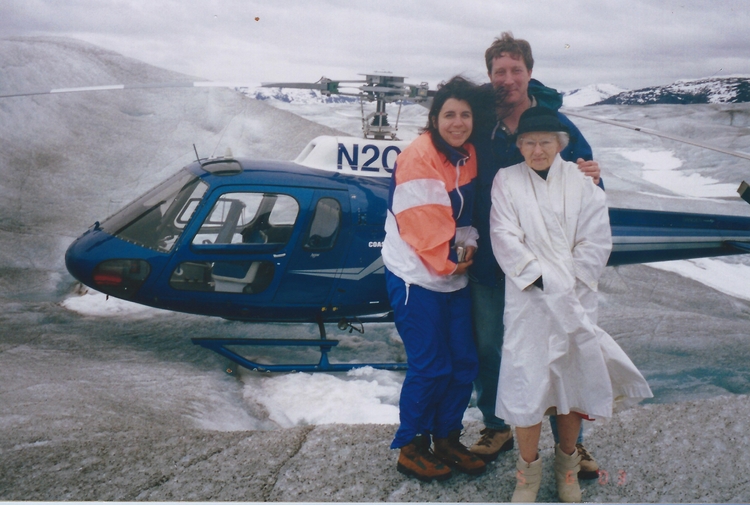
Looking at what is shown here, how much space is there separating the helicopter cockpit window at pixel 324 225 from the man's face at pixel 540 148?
228 centimetres

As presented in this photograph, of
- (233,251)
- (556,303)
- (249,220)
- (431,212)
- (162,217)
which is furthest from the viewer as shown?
(249,220)

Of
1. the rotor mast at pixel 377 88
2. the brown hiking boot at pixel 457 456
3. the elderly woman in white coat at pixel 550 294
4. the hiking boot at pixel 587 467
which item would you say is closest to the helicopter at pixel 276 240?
the rotor mast at pixel 377 88

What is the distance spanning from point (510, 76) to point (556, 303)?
95 centimetres

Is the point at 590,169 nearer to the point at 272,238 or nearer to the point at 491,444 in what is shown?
the point at 491,444

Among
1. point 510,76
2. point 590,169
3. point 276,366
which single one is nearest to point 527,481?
point 590,169

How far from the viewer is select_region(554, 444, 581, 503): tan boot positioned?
7.35 ft

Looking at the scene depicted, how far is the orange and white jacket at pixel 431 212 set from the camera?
217 centimetres

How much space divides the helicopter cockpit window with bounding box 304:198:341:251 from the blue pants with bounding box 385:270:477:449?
1.90 meters

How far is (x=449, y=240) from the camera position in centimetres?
219

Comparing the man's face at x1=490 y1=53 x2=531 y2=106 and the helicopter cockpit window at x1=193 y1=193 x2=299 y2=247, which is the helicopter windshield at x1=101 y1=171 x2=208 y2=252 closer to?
the helicopter cockpit window at x1=193 y1=193 x2=299 y2=247

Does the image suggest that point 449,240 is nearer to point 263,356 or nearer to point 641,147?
point 263,356

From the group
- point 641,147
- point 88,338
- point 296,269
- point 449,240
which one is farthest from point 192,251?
point 641,147

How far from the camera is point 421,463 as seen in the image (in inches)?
93.4

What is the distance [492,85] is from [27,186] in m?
7.73
